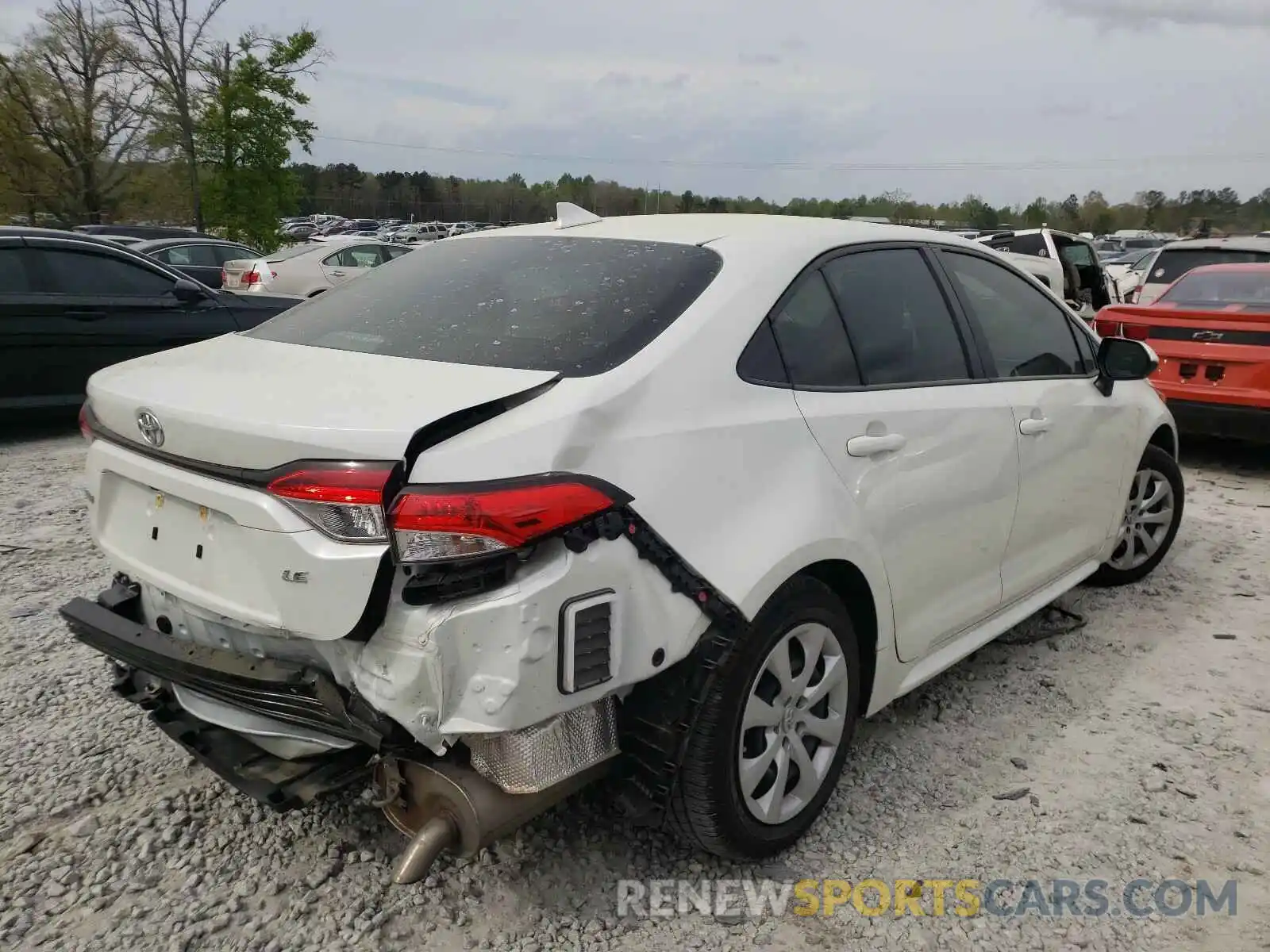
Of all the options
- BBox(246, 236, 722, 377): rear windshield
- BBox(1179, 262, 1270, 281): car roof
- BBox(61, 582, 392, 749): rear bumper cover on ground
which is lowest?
BBox(61, 582, 392, 749): rear bumper cover on ground

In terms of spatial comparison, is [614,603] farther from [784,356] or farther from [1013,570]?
[1013,570]

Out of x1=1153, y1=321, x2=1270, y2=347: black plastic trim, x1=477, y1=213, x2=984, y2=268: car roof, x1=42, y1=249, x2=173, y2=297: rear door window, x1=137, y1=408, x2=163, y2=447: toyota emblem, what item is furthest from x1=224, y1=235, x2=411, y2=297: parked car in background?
x1=137, y1=408, x2=163, y2=447: toyota emblem

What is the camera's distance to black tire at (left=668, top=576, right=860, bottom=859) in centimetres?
223

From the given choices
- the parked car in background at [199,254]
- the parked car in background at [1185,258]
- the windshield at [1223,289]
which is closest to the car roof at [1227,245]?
the parked car in background at [1185,258]

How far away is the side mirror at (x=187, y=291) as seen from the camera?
7.43m

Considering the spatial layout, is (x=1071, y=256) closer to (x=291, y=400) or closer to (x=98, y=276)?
(x=98, y=276)

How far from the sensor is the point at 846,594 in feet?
8.79

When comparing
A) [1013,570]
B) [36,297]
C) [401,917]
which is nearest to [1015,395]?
[1013,570]

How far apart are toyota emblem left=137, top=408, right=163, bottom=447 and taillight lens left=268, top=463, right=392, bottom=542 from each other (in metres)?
0.49

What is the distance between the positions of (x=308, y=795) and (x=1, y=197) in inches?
1150

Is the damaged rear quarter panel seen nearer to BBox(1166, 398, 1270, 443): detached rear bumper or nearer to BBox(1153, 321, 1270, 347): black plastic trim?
BBox(1166, 398, 1270, 443): detached rear bumper

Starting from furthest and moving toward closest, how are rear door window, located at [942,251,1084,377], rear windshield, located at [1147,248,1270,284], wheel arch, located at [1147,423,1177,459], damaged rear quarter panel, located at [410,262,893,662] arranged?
rear windshield, located at [1147,248,1270,284], wheel arch, located at [1147,423,1177,459], rear door window, located at [942,251,1084,377], damaged rear quarter panel, located at [410,262,893,662]

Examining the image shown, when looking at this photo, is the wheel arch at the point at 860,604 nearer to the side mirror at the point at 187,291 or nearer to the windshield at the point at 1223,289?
the windshield at the point at 1223,289

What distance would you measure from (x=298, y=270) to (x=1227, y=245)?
11526 millimetres
